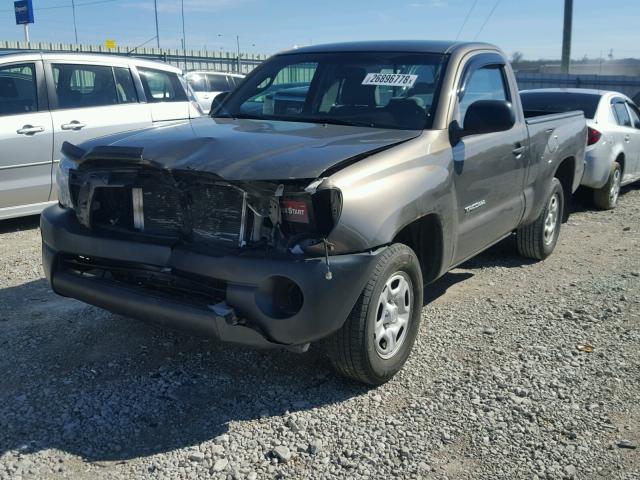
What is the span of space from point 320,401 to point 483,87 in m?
2.70

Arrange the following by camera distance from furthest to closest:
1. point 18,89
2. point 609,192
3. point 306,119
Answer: point 609,192, point 18,89, point 306,119

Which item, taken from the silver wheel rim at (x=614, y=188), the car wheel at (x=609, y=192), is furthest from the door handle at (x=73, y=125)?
the silver wheel rim at (x=614, y=188)

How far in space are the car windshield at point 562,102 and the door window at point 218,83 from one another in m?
9.79

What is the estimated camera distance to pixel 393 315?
367 cm

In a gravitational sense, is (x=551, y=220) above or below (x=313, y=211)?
below

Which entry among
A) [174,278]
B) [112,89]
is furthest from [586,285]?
[112,89]

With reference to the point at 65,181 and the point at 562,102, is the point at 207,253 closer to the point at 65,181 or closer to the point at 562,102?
the point at 65,181

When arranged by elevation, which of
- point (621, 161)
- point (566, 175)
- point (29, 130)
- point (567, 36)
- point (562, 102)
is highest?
point (567, 36)

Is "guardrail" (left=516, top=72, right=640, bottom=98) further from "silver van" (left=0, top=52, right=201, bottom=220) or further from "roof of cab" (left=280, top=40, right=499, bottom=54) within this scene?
"roof of cab" (left=280, top=40, right=499, bottom=54)

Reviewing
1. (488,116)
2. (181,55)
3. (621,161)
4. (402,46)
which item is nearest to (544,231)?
(488,116)

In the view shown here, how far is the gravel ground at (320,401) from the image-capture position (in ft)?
9.94

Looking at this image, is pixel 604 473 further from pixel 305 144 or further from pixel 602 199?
pixel 602 199

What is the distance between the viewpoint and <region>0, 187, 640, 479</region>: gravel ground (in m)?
3.03

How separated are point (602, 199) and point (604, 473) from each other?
6684 mm
